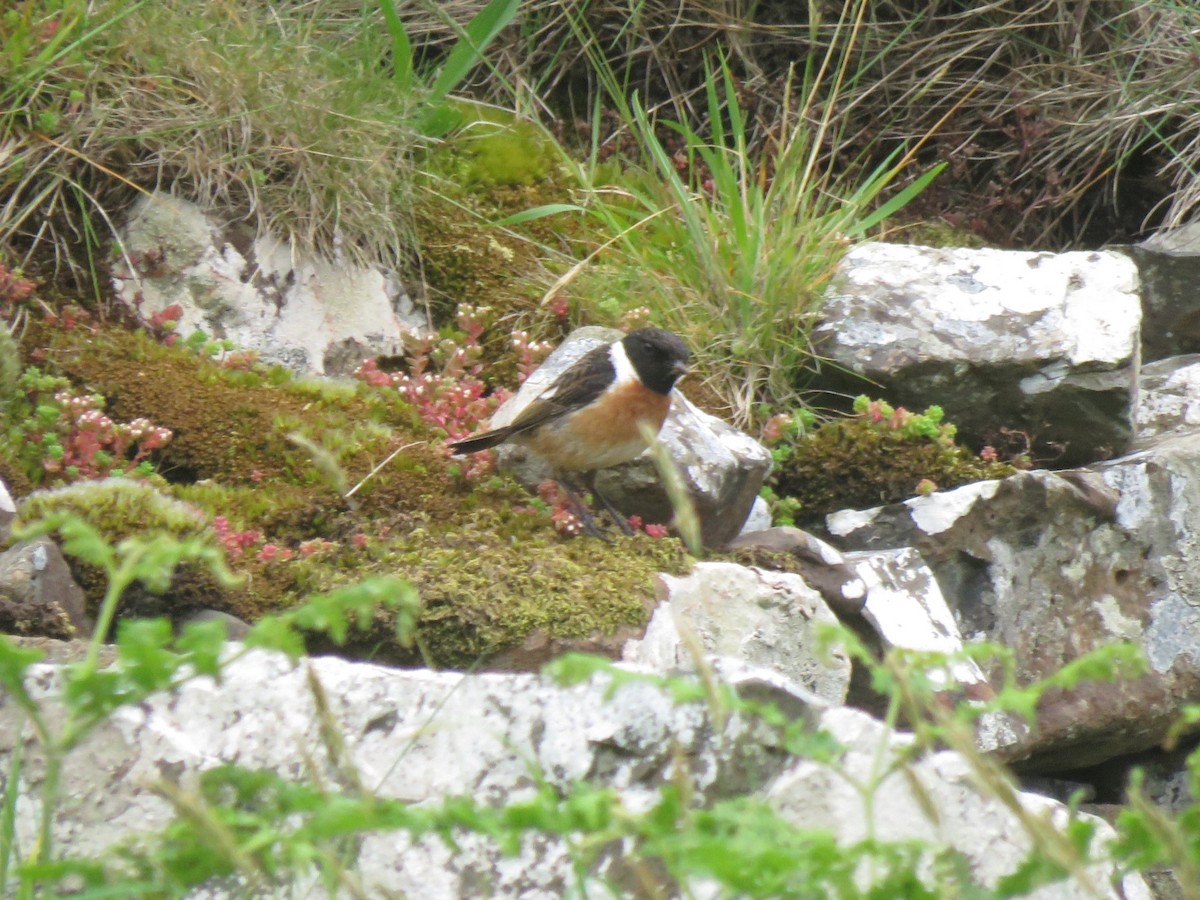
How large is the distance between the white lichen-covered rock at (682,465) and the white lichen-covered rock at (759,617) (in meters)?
0.57

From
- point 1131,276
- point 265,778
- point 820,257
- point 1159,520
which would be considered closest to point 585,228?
point 820,257

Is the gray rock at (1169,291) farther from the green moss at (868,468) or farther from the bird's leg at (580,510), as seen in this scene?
the bird's leg at (580,510)

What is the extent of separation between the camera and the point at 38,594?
3.70m

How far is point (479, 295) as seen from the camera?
6.42 metres

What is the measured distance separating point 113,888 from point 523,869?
106 cm

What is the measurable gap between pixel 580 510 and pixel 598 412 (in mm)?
362

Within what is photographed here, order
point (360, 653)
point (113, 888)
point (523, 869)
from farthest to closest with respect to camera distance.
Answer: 1. point (360, 653)
2. point (523, 869)
3. point (113, 888)

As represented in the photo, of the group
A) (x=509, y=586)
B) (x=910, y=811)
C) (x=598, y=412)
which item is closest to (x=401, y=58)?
(x=598, y=412)

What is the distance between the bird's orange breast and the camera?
16.6 ft

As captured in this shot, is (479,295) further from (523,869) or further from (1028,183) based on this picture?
(523,869)

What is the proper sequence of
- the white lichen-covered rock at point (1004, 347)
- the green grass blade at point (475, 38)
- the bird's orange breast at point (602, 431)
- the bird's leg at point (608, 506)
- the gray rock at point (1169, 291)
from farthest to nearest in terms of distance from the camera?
1. the gray rock at point (1169, 291)
2. the green grass blade at point (475, 38)
3. the white lichen-covered rock at point (1004, 347)
4. the bird's leg at point (608, 506)
5. the bird's orange breast at point (602, 431)

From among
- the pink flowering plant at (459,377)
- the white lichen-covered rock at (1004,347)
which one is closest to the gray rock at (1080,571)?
the white lichen-covered rock at (1004,347)

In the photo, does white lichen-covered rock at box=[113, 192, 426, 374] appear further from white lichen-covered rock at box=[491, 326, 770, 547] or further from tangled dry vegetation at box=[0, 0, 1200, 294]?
white lichen-covered rock at box=[491, 326, 770, 547]

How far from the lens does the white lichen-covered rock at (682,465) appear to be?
16.4ft
